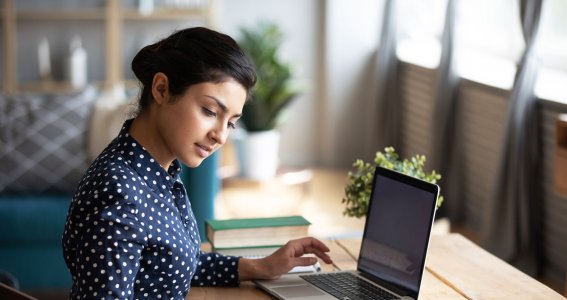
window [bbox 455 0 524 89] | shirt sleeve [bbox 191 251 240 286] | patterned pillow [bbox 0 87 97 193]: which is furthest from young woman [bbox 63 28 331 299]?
window [bbox 455 0 524 89]

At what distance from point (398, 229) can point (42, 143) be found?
8.53 ft

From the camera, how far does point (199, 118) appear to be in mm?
1667

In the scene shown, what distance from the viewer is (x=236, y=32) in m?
6.80

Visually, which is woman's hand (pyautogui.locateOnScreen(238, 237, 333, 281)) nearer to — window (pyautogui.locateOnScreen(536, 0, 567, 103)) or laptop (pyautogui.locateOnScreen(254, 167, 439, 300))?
laptop (pyautogui.locateOnScreen(254, 167, 439, 300))

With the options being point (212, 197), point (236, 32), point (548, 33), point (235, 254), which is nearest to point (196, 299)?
point (235, 254)

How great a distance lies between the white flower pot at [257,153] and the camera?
5.71 meters

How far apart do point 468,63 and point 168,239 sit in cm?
409

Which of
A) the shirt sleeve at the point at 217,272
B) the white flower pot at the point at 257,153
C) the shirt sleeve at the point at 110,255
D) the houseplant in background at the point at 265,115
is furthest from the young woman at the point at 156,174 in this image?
the white flower pot at the point at 257,153

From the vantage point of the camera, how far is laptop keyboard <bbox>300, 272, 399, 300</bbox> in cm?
186

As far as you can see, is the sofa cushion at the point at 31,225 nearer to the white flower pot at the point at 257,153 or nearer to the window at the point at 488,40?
the white flower pot at the point at 257,153

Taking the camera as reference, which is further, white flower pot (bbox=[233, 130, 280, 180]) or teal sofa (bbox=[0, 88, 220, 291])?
white flower pot (bbox=[233, 130, 280, 180])

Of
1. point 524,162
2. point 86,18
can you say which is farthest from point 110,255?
point 86,18

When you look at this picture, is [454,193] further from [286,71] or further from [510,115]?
[286,71]

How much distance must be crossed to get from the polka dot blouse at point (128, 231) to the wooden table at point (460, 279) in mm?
220
